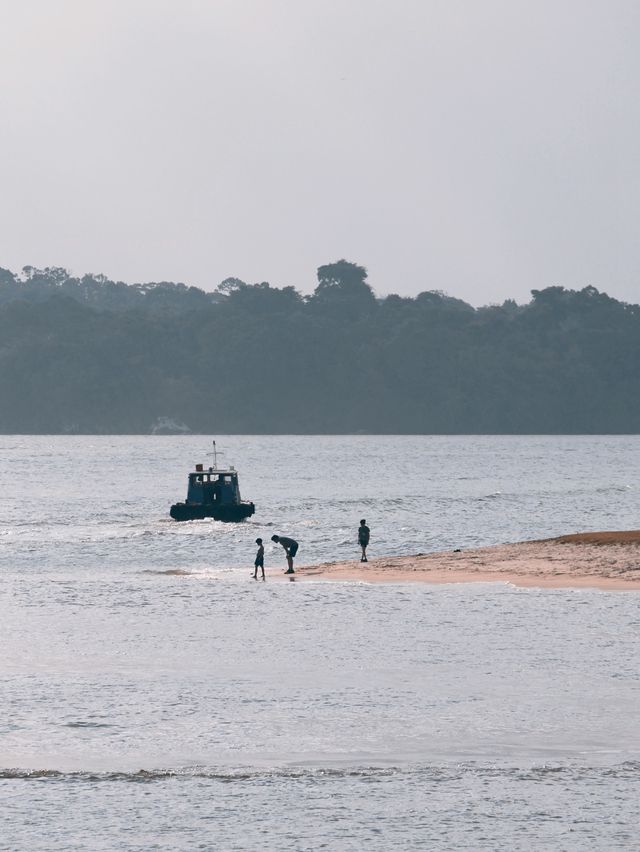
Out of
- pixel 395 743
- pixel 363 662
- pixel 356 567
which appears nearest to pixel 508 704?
pixel 395 743

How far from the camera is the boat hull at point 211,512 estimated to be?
7444 cm

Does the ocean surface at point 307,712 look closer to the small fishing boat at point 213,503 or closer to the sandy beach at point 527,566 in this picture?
the sandy beach at point 527,566

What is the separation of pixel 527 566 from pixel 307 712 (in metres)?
23.8

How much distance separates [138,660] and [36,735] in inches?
304

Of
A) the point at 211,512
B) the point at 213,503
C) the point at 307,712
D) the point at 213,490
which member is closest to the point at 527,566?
the point at 307,712

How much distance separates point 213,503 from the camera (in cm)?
7488

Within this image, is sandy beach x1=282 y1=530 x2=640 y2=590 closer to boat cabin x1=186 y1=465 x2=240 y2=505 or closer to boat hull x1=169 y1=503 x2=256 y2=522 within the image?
boat hull x1=169 y1=503 x2=256 y2=522

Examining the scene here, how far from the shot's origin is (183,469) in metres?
176

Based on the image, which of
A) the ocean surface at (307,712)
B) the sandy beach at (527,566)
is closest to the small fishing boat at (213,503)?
the ocean surface at (307,712)

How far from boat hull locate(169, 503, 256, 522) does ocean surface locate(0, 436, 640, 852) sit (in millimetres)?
18146

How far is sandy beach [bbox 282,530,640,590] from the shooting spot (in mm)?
44656

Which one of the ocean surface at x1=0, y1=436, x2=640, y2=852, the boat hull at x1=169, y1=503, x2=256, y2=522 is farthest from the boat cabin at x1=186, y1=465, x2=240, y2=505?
the ocean surface at x1=0, y1=436, x2=640, y2=852

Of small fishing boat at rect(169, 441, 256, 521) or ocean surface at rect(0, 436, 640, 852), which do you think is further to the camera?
small fishing boat at rect(169, 441, 256, 521)

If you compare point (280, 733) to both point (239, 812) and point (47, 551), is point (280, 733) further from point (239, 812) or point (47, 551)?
point (47, 551)
